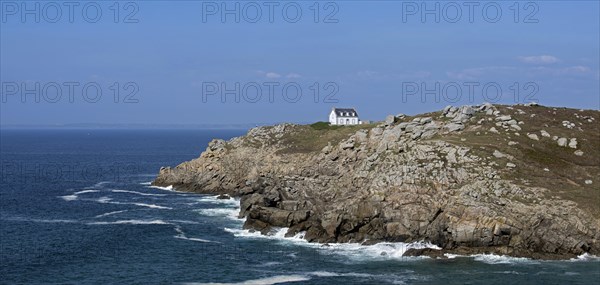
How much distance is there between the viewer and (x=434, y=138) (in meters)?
101

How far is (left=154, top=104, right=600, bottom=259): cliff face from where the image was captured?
76.7 metres

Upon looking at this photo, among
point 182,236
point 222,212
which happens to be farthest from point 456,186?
point 222,212

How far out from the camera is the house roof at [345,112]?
175250 millimetres

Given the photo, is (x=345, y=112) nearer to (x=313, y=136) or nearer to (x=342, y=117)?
(x=342, y=117)

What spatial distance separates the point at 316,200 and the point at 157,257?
1066 inches

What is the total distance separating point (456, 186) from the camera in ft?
279

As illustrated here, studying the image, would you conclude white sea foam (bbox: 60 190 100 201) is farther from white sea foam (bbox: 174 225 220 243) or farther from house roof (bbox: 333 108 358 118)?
house roof (bbox: 333 108 358 118)

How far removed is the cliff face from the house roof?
52.0 m

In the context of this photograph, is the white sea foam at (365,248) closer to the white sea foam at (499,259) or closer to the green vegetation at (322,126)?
the white sea foam at (499,259)

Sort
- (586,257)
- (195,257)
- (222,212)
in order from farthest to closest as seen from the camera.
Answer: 1. (222,212)
2. (195,257)
3. (586,257)

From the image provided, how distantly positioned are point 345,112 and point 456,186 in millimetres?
93428

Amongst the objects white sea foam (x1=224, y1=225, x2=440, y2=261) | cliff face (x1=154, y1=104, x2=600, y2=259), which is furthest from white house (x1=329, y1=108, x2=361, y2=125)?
white sea foam (x1=224, y1=225, x2=440, y2=261)

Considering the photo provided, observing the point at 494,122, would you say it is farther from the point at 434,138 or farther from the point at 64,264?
the point at 64,264

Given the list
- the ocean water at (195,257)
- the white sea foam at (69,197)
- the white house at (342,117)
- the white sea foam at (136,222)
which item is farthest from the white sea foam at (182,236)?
the white house at (342,117)
